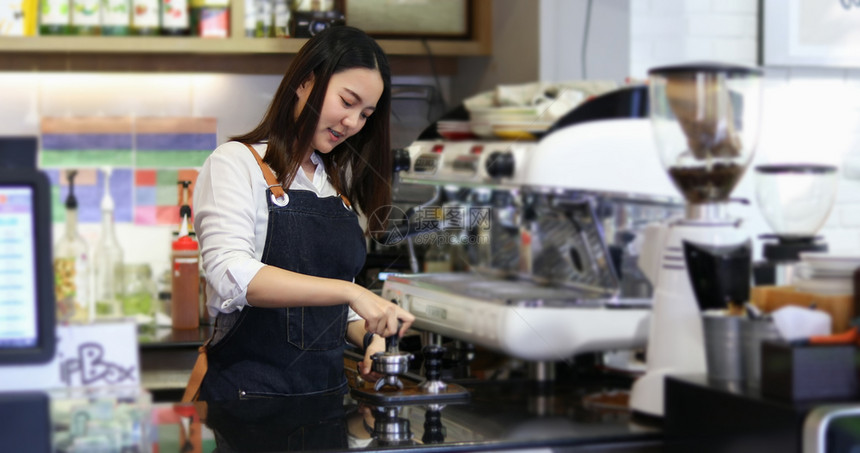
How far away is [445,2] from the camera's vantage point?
1.01 m

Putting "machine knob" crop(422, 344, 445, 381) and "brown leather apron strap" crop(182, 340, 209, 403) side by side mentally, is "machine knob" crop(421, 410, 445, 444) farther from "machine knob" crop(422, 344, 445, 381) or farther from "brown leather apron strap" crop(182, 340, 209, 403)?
"brown leather apron strap" crop(182, 340, 209, 403)

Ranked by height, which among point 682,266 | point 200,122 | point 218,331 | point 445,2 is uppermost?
point 445,2

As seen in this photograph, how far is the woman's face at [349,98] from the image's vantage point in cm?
107

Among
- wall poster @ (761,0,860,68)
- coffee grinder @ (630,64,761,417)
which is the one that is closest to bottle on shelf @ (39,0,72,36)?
coffee grinder @ (630,64,761,417)

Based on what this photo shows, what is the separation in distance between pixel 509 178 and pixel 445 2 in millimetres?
242

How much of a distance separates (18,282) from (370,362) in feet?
1.60

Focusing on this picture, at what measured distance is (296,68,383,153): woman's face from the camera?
42.2 inches

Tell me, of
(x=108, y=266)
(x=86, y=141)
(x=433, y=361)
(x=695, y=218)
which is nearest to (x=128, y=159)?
(x=86, y=141)

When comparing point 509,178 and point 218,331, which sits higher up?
point 509,178

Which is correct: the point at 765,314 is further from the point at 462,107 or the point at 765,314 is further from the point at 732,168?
the point at 462,107

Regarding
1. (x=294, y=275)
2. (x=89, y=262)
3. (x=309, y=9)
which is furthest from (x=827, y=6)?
(x=89, y=262)

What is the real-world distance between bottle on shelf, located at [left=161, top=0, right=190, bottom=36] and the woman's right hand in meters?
0.48

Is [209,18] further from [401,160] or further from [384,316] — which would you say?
[384,316]

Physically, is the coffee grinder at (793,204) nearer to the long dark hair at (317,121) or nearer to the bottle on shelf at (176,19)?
the long dark hair at (317,121)
